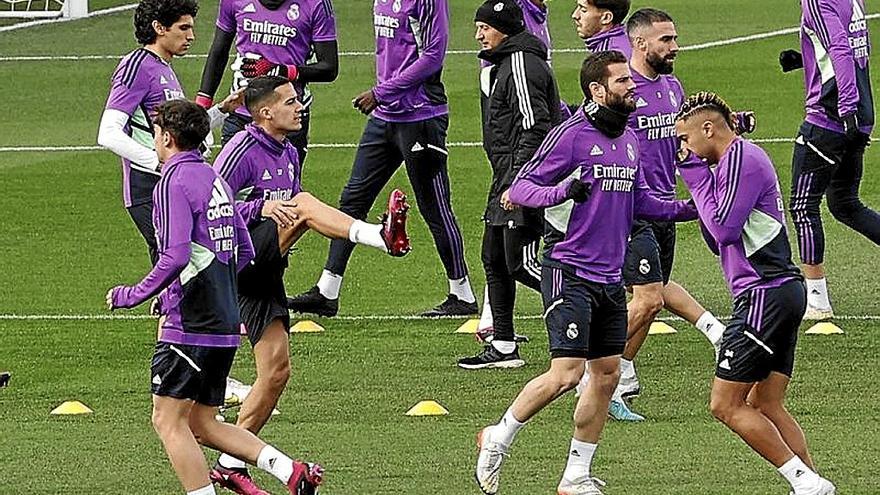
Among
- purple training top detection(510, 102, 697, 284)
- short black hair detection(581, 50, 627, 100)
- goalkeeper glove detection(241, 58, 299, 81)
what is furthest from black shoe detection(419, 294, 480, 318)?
short black hair detection(581, 50, 627, 100)

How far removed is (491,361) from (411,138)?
7.34 ft

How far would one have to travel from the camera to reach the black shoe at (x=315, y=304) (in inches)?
544

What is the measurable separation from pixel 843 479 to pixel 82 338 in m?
5.50

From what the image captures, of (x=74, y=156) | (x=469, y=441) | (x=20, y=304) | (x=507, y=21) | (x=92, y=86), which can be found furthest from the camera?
(x=92, y=86)

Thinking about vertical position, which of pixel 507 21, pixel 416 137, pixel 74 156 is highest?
pixel 507 21

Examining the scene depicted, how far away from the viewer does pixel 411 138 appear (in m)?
13.8

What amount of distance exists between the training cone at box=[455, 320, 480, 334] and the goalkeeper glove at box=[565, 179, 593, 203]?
4002 mm

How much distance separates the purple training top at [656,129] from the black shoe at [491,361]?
1.62 m

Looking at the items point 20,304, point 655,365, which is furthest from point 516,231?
point 20,304

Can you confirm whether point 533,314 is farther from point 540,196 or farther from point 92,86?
point 92,86

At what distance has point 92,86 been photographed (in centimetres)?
2517

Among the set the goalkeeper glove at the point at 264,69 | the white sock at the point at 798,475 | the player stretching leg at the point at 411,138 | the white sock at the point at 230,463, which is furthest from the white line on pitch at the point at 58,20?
the white sock at the point at 798,475

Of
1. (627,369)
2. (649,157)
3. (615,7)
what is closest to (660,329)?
(627,369)

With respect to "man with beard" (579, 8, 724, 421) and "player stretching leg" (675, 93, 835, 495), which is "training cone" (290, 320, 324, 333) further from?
"player stretching leg" (675, 93, 835, 495)
